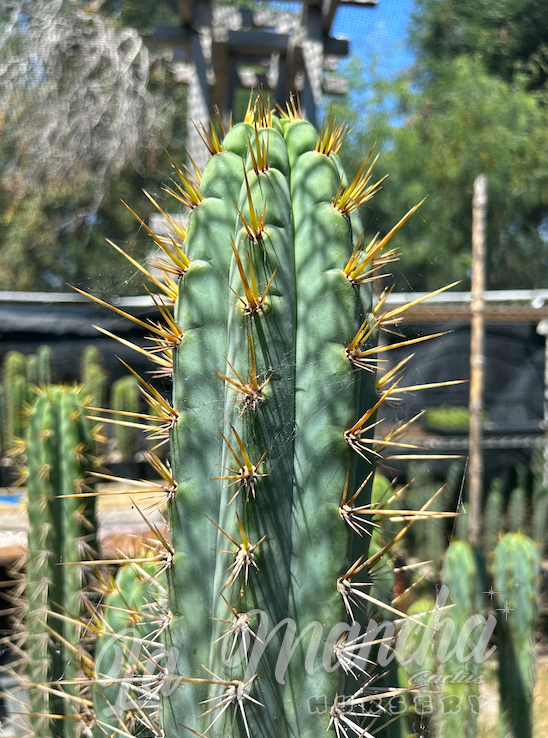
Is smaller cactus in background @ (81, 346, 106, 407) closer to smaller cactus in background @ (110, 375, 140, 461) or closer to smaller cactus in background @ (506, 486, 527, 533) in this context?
smaller cactus in background @ (110, 375, 140, 461)

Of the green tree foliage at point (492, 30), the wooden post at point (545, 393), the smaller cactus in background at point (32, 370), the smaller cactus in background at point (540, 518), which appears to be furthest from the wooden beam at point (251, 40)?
the smaller cactus in background at point (540, 518)

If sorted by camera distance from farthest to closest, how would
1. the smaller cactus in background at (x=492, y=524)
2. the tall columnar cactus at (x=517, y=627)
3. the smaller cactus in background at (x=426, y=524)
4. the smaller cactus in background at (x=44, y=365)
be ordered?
1. the smaller cactus in background at (x=44, y=365)
2. the smaller cactus in background at (x=492, y=524)
3. the smaller cactus in background at (x=426, y=524)
4. the tall columnar cactus at (x=517, y=627)

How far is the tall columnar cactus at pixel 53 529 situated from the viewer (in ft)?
7.54

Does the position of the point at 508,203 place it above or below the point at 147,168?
below

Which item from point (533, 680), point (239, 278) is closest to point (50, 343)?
point (533, 680)

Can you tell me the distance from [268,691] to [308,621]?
0.12 metres

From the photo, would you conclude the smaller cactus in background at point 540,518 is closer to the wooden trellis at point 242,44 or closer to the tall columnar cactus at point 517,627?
the tall columnar cactus at point 517,627

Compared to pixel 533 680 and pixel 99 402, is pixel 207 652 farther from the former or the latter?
pixel 99 402

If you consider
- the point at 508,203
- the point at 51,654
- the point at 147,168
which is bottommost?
the point at 51,654

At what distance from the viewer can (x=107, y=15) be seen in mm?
11648

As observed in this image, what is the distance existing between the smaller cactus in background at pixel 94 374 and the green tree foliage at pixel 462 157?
11.6 feet

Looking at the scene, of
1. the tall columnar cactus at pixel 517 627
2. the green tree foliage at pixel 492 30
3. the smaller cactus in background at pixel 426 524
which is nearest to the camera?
the tall columnar cactus at pixel 517 627

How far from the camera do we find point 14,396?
7145 mm

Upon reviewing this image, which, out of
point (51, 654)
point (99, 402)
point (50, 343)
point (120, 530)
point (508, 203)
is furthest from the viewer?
point (50, 343)
